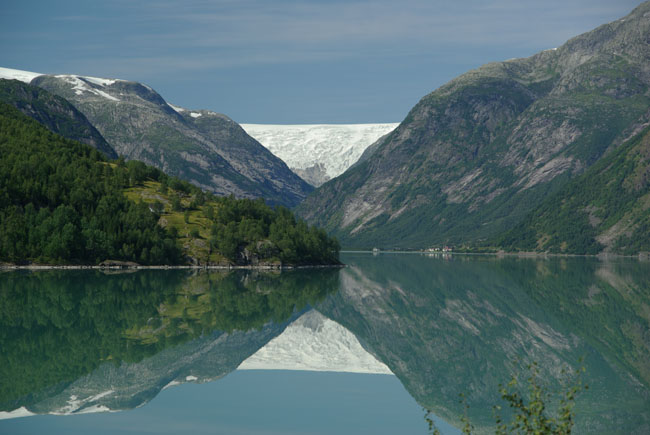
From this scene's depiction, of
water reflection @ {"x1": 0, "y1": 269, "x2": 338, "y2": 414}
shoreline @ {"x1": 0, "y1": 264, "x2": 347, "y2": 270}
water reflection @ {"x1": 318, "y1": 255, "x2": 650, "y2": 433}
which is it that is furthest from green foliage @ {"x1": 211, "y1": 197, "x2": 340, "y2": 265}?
water reflection @ {"x1": 0, "y1": 269, "x2": 338, "y2": 414}

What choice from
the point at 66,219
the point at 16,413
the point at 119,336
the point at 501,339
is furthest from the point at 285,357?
→ the point at 66,219

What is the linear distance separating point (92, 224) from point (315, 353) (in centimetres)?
11778

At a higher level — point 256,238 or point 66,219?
point 66,219

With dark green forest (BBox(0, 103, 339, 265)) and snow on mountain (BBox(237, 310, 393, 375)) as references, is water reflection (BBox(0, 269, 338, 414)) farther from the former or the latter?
dark green forest (BBox(0, 103, 339, 265))

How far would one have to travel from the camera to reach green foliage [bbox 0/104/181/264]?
156250 mm

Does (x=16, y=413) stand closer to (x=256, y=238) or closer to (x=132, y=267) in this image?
(x=132, y=267)

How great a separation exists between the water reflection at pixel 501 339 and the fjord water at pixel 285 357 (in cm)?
18

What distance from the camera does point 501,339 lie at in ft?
209

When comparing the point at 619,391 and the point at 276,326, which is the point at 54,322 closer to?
the point at 276,326

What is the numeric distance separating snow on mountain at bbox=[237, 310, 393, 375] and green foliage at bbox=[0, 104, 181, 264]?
325ft

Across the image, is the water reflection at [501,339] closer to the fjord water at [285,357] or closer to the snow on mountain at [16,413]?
the fjord water at [285,357]

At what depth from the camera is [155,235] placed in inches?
6747

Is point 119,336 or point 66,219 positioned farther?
point 66,219

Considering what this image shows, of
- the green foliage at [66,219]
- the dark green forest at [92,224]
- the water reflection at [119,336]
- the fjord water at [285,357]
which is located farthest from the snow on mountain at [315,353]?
the dark green forest at [92,224]
